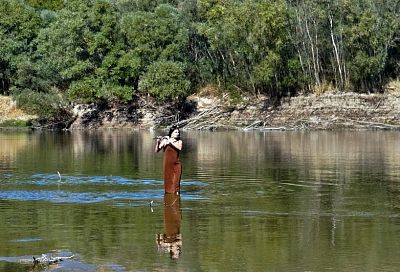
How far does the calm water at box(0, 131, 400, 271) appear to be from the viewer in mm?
16438

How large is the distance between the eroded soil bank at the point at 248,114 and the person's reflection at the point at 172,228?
4825 centimetres

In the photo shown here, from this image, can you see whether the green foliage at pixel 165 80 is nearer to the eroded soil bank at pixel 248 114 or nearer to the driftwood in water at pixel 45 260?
the eroded soil bank at pixel 248 114

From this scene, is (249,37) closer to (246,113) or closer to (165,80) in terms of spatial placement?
(246,113)

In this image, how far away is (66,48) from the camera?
78.6 m

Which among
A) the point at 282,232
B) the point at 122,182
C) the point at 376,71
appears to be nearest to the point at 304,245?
the point at 282,232

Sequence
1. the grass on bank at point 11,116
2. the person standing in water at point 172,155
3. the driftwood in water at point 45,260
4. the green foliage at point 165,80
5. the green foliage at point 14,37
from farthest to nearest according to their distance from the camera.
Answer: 1. the green foliage at point 14,37
2. the grass on bank at point 11,116
3. the green foliage at point 165,80
4. the person standing in water at point 172,155
5. the driftwood in water at point 45,260

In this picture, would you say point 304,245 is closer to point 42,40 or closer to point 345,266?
point 345,266

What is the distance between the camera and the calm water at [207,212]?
16.4 m

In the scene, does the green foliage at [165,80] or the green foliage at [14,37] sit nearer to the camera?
the green foliage at [165,80]

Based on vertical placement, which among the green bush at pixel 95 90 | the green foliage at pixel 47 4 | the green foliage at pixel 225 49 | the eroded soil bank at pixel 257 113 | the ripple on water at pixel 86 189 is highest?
the green foliage at pixel 47 4

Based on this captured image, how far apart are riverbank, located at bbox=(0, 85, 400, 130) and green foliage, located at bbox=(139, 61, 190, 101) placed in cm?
255

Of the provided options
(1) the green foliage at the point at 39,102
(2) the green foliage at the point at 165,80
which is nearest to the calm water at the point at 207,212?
(2) the green foliage at the point at 165,80

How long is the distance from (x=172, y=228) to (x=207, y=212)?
2.63 metres

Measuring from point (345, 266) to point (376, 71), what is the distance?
62564 mm
